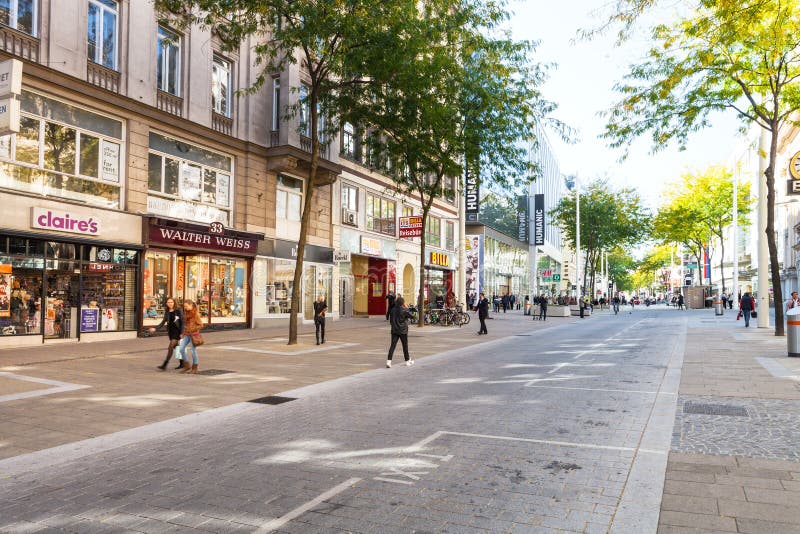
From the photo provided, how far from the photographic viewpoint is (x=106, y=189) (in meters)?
17.1

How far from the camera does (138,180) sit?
Result: 17.9 metres

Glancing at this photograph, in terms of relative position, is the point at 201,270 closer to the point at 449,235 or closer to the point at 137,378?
the point at 137,378

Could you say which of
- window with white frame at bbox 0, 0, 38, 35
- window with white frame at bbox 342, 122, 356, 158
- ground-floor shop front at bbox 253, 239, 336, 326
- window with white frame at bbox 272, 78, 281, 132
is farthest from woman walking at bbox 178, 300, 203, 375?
window with white frame at bbox 342, 122, 356, 158

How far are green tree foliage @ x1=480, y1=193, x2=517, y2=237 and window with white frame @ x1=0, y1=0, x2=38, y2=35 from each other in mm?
38626

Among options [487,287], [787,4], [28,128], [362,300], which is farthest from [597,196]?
[28,128]

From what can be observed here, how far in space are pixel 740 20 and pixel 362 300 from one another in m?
24.2

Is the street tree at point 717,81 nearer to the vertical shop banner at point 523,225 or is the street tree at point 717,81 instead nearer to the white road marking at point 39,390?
the white road marking at point 39,390

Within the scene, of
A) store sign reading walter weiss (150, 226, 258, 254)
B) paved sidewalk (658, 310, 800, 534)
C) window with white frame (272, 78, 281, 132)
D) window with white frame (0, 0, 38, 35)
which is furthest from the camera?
window with white frame (272, 78, 281, 132)

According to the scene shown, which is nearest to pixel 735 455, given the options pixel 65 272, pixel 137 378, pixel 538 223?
pixel 137 378

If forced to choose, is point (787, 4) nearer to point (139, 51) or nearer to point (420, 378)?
point (420, 378)

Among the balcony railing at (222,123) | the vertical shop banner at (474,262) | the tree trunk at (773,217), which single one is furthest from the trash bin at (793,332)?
the vertical shop banner at (474,262)

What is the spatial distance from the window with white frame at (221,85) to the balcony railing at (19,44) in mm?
6824

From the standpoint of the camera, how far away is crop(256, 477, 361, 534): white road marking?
3.93 meters

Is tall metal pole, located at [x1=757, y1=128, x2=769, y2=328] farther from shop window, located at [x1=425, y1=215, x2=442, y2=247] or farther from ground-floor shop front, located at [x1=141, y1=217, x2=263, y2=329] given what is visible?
shop window, located at [x1=425, y1=215, x2=442, y2=247]
